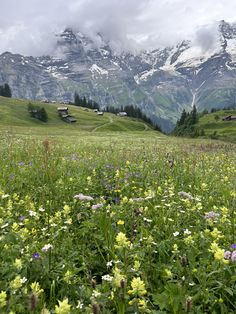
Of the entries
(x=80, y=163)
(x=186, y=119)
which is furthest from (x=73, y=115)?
(x=80, y=163)

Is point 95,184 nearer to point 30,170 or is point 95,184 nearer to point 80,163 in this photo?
point 30,170

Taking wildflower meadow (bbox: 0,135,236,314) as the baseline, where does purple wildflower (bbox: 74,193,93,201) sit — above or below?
above

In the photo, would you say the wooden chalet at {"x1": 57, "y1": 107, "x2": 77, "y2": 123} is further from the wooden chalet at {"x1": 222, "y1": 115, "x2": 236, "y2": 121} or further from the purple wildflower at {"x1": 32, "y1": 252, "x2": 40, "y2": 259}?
the purple wildflower at {"x1": 32, "y1": 252, "x2": 40, "y2": 259}

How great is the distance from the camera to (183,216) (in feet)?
19.7

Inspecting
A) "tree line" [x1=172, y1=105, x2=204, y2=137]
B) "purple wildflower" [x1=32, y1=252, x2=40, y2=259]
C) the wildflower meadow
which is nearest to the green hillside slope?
"tree line" [x1=172, y1=105, x2=204, y2=137]

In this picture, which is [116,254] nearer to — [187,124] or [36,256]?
[36,256]

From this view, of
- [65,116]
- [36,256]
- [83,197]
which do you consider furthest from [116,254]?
[65,116]

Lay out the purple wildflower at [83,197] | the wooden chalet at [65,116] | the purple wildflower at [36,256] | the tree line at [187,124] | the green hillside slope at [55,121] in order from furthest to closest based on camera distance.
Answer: the tree line at [187,124] → the wooden chalet at [65,116] → the green hillside slope at [55,121] → the purple wildflower at [83,197] → the purple wildflower at [36,256]

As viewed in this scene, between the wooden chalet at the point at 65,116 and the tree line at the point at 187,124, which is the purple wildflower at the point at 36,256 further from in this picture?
the tree line at the point at 187,124

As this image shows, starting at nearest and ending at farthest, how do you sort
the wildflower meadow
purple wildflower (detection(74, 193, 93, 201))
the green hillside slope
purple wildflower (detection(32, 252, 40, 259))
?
the wildflower meadow → purple wildflower (detection(32, 252, 40, 259)) → purple wildflower (detection(74, 193, 93, 201)) → the green hillside slope

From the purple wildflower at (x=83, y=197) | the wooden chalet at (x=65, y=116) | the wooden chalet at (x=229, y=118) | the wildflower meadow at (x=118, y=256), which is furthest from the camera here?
the wooden chalet at (x=229, y=118)

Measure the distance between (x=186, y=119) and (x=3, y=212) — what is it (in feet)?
598

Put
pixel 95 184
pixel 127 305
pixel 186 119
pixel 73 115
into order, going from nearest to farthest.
Answer: pixel 127 305 < pixel 95 184 < pixel 73 115 < pixel 186 119

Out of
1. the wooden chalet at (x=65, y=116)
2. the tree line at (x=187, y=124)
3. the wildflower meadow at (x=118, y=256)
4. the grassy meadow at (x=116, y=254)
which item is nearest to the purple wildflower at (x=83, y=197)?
the grassy meadow at (x=116, y=254)
